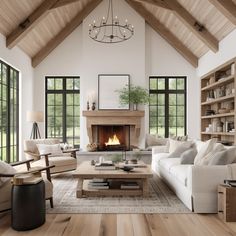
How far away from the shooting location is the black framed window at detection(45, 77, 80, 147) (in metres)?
9.31

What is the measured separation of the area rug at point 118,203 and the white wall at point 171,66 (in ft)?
15.1

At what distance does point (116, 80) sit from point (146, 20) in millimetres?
2067

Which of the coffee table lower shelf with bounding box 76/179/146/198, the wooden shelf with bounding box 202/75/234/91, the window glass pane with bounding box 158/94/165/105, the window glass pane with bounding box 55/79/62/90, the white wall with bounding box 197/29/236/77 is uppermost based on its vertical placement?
the white wall with bounding box 197/29/236/77

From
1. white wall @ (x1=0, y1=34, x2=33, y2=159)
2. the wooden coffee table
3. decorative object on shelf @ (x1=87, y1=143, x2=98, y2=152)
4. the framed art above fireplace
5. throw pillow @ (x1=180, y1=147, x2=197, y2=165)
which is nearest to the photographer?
the wooden coffee table

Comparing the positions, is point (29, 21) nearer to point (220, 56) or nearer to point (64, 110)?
point (64, 110)

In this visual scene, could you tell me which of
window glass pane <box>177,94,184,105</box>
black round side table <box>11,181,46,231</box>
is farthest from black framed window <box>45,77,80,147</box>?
black round side table <box>11,181,46,231</box>

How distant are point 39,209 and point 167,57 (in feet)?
23.0

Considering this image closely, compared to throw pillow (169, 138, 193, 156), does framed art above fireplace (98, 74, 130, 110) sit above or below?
above

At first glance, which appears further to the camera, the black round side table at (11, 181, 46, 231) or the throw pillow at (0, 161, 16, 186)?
the throw pillow at (0, 161, 16, 186)

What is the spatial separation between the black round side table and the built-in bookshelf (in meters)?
4.57

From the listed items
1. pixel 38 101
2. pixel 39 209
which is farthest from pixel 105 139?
pixel 39 209

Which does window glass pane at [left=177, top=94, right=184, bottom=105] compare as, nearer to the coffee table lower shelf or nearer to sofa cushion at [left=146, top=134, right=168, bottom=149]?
sofa cushion at [left=146, top=134, right=168, bottom=149]

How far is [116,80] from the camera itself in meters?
8.69

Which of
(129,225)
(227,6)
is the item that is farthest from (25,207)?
(227,6)
